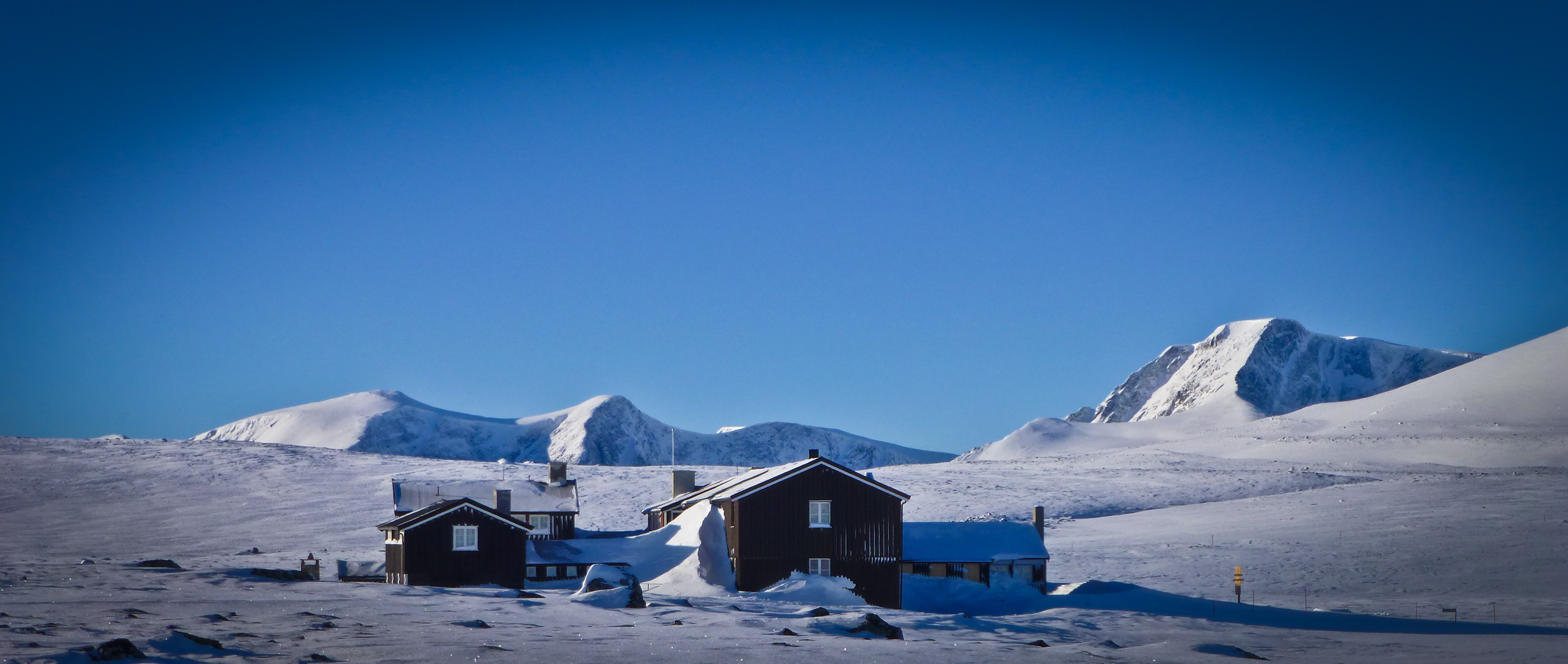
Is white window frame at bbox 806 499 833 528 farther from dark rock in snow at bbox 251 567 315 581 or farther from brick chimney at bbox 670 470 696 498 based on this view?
dark rock in snow at bbox 251 567 315 581

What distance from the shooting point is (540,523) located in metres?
53.6

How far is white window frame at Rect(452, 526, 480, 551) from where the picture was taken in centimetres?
4003

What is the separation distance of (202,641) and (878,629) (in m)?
12.2

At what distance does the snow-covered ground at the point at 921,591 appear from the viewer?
21.7 meters

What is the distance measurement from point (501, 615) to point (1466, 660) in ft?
65.5

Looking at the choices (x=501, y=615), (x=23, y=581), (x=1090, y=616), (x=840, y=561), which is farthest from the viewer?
(x=840, y=561)

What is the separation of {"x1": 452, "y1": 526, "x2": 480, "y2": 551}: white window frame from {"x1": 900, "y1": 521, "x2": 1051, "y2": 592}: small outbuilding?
49.8 feet

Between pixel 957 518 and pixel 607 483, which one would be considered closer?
pixel 957 518

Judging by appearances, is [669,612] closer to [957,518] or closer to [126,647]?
[126,647]

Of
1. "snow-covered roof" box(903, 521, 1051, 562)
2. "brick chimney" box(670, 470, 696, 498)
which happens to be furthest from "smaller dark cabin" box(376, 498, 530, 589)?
"snow-covered roof" box(903, 521, 1051, 562)

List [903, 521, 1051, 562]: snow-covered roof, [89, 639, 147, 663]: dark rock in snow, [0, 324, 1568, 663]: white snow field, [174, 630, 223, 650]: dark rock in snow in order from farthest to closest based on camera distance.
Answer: [903, 521, 1051, 562]: snow-covered roof
[0, 324, 1568, 663]: white snow field
[174, 630, 223, 650]: dark rock in snow
[89, 639, 147, 663]: dark rock in snow

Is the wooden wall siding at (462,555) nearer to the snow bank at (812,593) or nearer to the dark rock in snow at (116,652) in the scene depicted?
the snow bank at (812,593)

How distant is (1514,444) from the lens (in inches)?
4257

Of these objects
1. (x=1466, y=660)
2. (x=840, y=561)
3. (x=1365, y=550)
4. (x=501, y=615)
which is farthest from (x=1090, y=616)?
(x=1365, y=550)
